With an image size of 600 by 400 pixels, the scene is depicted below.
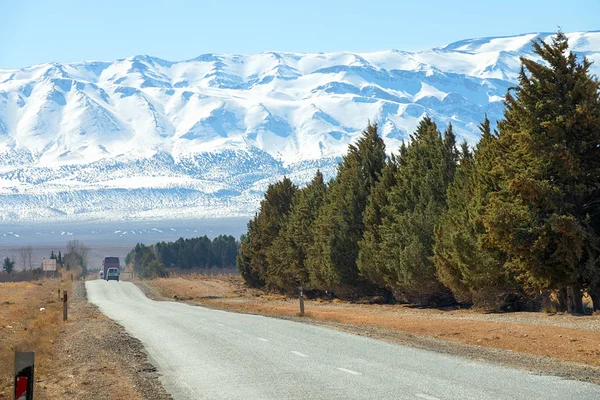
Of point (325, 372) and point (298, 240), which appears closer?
point (325, 372)

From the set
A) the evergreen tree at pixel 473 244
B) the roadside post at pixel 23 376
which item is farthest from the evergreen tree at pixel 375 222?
the roadside post at pixel 23 376

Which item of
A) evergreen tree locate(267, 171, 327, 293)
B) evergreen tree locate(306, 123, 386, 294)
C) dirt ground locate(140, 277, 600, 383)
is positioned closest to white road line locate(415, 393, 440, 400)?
dirt ground locate(140, 277, 600, 383)

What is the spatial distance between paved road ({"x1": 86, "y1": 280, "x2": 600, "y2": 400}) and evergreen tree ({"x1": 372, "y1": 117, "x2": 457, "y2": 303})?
16813 mm

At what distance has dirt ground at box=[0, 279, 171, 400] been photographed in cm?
1875

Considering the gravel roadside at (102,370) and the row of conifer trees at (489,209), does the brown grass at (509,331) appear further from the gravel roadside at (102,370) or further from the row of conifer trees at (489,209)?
the gravel roadside at (102,370)

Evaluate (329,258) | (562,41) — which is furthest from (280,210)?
(562,41)

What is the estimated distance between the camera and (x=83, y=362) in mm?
24484

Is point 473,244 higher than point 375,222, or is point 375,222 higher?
point 375,222

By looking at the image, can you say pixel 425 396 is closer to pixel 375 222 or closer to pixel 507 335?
pixel 507 335

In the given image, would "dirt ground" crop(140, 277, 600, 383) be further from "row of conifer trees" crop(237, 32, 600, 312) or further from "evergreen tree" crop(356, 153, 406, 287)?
"evergreen tree" crop(356, 153, 406, 287)

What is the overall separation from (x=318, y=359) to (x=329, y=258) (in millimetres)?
37556

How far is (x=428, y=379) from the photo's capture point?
1722cm

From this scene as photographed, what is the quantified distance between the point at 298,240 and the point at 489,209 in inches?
1481

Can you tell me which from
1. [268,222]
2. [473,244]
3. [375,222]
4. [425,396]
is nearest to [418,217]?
[375,222]
